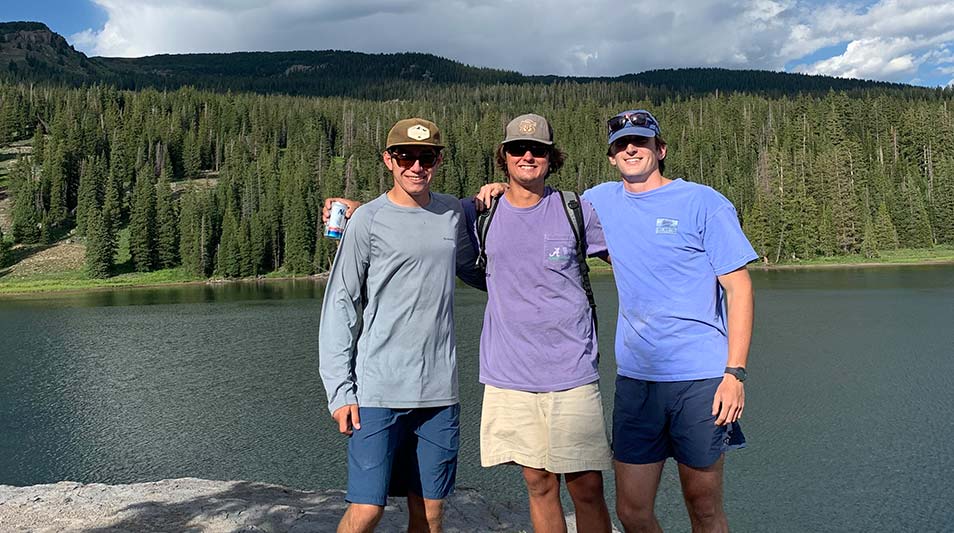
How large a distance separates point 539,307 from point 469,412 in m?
16.6

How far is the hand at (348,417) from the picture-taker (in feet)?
14.7

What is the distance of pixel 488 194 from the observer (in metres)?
5.00

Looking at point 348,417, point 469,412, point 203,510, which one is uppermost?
point 348,417

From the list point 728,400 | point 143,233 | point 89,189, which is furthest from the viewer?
point 89,189

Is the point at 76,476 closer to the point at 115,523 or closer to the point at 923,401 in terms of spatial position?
the point at 115,523

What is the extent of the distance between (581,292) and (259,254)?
90.5 metres

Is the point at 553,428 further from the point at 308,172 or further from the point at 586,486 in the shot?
the point at 308,172

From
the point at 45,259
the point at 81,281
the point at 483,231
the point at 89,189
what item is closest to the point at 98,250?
the point at 81,281

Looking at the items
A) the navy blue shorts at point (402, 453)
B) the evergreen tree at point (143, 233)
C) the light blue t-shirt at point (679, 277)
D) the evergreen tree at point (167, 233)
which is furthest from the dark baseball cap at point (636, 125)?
the evergreen tree at point (167, 233)

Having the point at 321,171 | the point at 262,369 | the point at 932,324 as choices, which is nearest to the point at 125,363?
the point at 262,369

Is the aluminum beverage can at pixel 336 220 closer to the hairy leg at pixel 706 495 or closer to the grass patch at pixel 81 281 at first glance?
the hairy leg at pixel 706 495

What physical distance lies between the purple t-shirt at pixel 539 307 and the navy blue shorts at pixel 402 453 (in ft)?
1.76

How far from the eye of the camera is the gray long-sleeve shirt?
4516 mm

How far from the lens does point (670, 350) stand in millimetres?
4473
